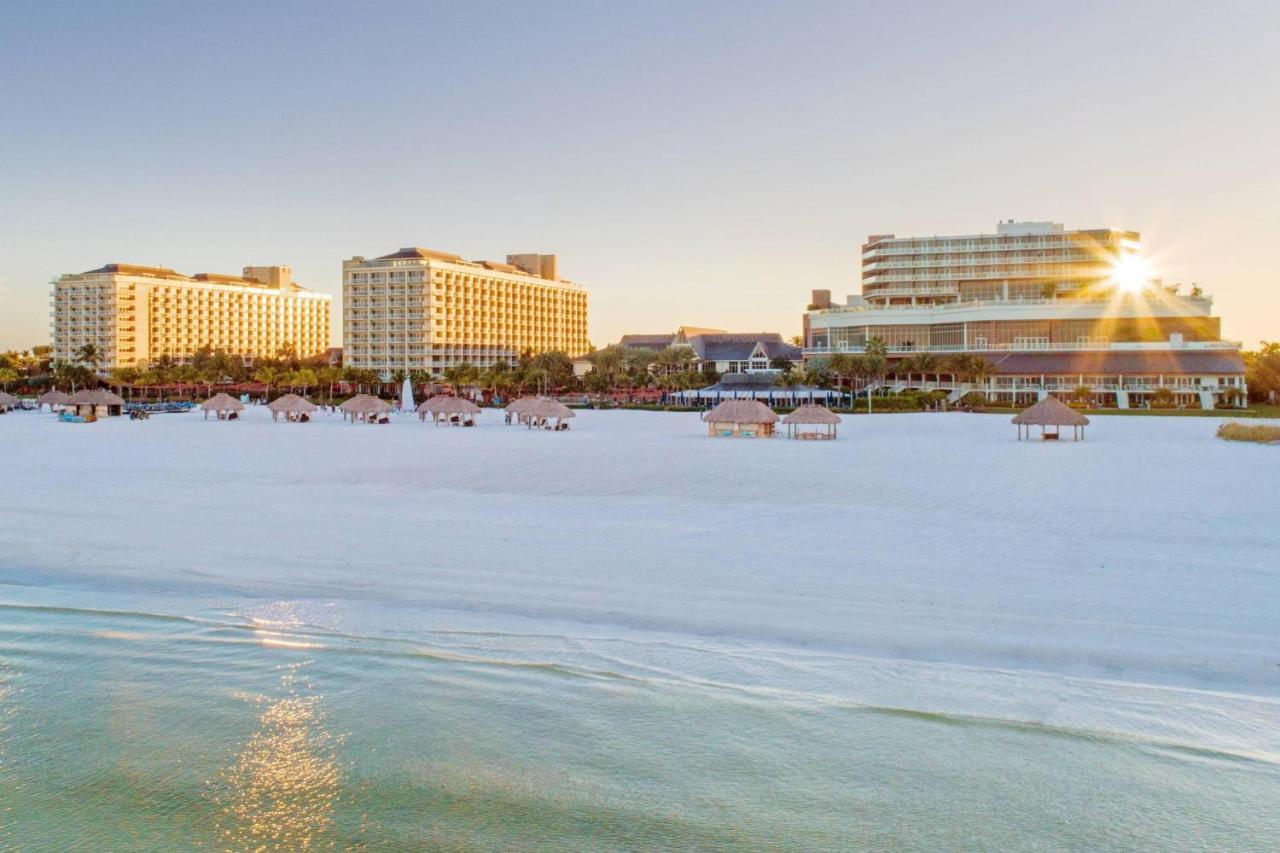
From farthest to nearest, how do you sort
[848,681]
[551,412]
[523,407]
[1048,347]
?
[1048,347] → [523,407] → [551,412] → [848,681]

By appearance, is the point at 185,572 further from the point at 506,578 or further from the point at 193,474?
the point at 193,474

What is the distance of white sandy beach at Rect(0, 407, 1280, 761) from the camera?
8602mm

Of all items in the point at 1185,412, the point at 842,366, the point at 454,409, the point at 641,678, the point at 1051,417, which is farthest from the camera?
the point at 842,366

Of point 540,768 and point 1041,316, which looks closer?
point 540,768

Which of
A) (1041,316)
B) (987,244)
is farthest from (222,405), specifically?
(987,244)

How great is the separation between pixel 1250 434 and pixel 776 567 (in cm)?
3042

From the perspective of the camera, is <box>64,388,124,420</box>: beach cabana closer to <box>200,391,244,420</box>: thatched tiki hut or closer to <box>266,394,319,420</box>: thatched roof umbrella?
<box>200,391,244,420</box>: thatched tiki hut

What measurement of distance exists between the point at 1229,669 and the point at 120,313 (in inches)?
Answer: 5987

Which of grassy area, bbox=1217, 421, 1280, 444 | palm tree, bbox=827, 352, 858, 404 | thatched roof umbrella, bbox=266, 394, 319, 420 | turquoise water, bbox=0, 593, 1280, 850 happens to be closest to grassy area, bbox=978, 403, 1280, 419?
palm tree, bbox=827, 352, 858, 404

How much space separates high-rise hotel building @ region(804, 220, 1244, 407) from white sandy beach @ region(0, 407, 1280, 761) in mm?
47419

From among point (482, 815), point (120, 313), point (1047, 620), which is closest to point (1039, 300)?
point (1047, 620)

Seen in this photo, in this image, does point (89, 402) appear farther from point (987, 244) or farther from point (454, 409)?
point (987, 244)

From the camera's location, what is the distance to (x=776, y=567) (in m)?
12.8

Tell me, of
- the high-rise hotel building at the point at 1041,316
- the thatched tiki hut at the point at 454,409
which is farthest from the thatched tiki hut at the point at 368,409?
the high-rise hotel building at the point at 1041,316
